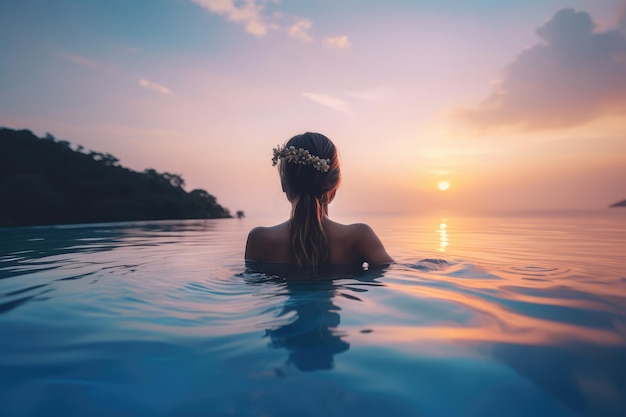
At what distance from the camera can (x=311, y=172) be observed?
11.5 feet

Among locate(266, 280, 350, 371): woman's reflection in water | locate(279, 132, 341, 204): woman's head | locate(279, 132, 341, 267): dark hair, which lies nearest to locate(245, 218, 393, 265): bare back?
locate(279, 132, 341, 267): dark hair

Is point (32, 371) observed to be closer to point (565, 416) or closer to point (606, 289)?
point (565, 416)

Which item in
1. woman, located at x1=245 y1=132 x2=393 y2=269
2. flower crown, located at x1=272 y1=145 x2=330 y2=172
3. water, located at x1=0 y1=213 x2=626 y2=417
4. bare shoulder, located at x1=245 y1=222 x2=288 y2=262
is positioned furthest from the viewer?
bare shoulder, located at x1=245 y1=222 x2=288 y2=262

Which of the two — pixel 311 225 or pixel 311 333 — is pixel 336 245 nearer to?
pixel 311 225

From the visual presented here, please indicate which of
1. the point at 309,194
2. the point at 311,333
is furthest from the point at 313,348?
the point at 309,194

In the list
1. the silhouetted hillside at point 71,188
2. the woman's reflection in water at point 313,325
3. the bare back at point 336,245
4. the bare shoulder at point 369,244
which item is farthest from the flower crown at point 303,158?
the silhouetted hillside at point 71,188

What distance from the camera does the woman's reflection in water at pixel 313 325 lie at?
1593 mm

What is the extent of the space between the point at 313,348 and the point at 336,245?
7.02ft

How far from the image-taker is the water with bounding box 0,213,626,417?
1.28 m

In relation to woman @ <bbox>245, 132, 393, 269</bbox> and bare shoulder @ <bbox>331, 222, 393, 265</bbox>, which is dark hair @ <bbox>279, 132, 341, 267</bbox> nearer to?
woman @ <bbox>245, 132, 393, 269</bbox>

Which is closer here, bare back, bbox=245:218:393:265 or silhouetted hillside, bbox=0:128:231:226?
bare back, bbox=245:218:393:265

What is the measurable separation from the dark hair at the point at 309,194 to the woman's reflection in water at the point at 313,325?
20.1 inches

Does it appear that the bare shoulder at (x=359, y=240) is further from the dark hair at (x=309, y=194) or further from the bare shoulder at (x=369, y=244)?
the dark hair at (x=309, y=194)

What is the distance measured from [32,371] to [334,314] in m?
1.69
